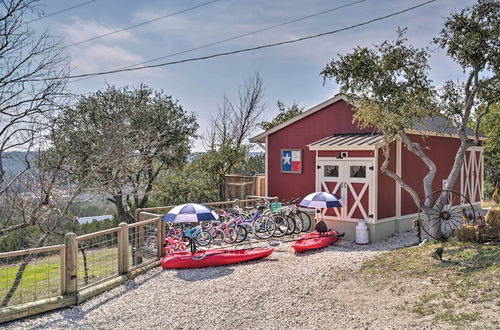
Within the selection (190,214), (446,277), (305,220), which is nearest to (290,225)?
(305,220)

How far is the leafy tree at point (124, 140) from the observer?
10430 millimetres

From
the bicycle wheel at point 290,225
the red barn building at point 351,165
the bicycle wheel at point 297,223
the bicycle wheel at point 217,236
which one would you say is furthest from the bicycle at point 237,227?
the red barn building at point 351,165

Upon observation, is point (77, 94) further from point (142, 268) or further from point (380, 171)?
point (380, 171)

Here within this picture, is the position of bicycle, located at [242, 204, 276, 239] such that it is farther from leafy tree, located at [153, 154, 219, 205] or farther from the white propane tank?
leafy tree, located at [153, 154, 219, 205]

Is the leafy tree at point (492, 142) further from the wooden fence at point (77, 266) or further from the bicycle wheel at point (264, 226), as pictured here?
the wooden fence at point (77, 266)

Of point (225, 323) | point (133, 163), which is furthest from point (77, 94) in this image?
point (225, 323)

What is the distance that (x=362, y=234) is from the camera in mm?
11117

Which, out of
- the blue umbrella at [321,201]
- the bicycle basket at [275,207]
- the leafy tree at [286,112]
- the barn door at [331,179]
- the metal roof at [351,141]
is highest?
the leafy tree at [286,112]

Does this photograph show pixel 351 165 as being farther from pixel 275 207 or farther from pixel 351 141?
pixel 275 207

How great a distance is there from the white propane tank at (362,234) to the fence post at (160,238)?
534 centimetres

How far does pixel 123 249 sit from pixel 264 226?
4677 mm

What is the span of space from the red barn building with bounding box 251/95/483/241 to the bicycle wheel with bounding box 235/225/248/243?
2697 millimetres

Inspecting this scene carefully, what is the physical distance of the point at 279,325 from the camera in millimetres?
5699

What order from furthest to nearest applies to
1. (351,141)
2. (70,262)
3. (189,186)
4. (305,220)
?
(189,186), (305,220), (351,141), (70,262)
